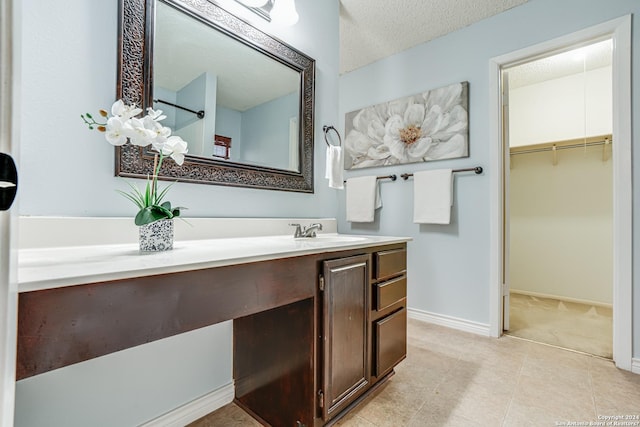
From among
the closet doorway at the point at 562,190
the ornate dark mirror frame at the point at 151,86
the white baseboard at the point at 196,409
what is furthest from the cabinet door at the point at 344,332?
the closet doorway at the point at 562,190

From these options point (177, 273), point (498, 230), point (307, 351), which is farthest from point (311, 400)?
point (498, 230)

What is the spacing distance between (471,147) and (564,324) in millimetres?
1691

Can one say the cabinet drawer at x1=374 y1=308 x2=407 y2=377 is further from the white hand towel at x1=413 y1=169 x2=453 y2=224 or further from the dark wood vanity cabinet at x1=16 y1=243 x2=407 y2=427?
the white hand towel at x1=413 y1=169 x2=453 y2=224

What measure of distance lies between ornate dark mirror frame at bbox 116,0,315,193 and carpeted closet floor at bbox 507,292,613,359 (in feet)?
6.96

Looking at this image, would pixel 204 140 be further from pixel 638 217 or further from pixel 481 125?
pixel 638 217

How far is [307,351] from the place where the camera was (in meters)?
1.13

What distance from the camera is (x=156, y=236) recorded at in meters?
0.95

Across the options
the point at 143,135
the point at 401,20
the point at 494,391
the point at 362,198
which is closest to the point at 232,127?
the point at 143,135

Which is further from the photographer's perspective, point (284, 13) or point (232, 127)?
point (284, 13)

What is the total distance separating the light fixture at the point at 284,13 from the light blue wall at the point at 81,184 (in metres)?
0.83

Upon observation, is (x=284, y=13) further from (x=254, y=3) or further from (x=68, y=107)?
(x=68, y=107)

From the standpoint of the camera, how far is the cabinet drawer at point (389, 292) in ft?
4.63

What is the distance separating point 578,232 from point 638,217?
1.64 m

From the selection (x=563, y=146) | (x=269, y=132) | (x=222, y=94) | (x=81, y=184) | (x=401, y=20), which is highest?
(x=401, y=20)
